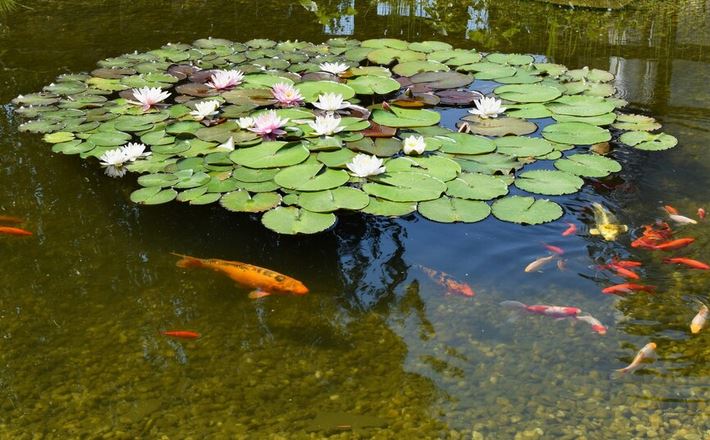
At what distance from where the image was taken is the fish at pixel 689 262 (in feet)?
8.93

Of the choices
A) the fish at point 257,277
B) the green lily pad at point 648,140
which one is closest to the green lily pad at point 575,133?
the green lily pad at point 648,140

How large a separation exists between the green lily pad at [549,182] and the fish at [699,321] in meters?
0.88

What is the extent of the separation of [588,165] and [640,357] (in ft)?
4.51

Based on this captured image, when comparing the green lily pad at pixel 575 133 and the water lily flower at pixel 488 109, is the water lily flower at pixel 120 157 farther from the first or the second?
the green lily pad at pixel 575 133

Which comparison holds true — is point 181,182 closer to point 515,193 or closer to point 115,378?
point 115,378

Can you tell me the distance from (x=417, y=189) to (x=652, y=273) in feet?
3.39

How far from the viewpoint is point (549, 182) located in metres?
3.29

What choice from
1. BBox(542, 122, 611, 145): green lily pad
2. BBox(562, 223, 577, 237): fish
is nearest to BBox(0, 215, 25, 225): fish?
BBox(562, 223, 577, 237): fish

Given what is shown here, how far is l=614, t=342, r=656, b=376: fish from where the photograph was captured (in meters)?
2.23

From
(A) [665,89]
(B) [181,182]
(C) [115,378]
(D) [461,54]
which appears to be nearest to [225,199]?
(B) [181,182]

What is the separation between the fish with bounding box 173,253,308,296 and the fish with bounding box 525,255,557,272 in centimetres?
85

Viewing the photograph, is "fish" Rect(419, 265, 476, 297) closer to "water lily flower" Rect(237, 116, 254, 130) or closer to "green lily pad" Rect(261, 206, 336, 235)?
"green lily pad" Rect(261, 206, 336, 235)

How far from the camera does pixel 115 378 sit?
2281 mm

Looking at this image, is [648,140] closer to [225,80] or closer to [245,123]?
[245,123]
